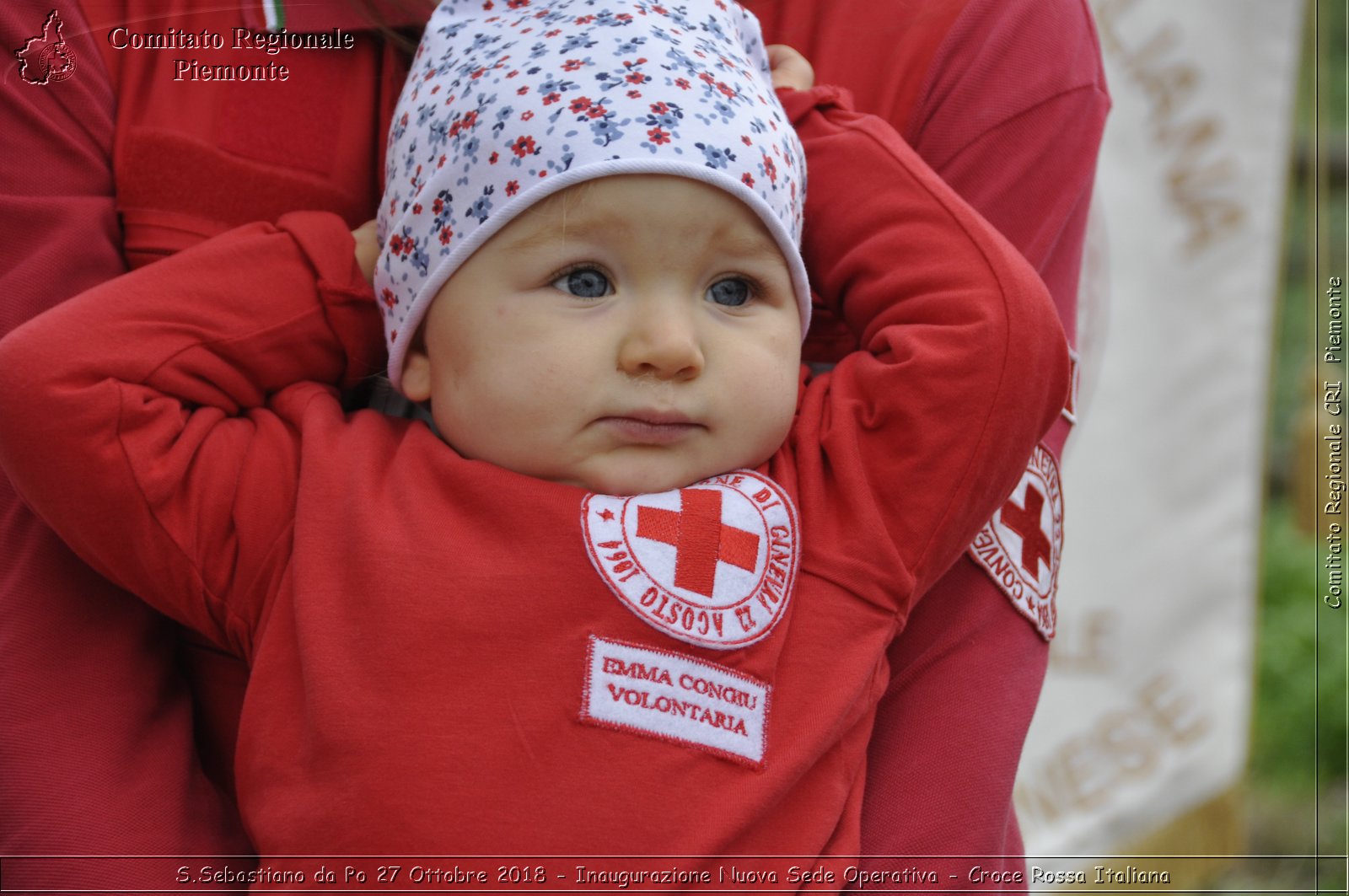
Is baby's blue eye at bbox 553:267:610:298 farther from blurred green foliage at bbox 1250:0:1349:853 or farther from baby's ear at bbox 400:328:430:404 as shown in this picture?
blurred green foliage at bbox 1250:0:1349:853

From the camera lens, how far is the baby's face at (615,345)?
3.16 ft

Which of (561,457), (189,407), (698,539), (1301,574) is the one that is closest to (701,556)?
(698,539)

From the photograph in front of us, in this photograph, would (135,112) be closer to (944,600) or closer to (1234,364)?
(944,600)

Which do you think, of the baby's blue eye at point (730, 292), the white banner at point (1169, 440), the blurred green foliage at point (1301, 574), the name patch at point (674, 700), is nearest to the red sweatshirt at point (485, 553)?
the name patch at point (674, 700)

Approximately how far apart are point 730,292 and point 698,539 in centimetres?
20

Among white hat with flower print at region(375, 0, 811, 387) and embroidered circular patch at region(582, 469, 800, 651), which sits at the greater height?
white hat with flower print at region(375, 0, 811, 387)

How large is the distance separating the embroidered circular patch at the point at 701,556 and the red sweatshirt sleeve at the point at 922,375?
0.15ft

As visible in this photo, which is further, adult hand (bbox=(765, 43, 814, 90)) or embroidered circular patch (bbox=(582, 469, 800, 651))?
adult hand (bbox=(765, 43, 814, 90))

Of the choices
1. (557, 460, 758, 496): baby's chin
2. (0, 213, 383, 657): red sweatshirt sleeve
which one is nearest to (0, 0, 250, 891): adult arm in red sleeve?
(0, 213, 383, 657): red sweatshirt sleeve

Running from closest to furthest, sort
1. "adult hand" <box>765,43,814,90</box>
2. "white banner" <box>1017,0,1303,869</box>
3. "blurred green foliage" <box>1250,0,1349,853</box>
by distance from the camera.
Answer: "adult hand" <box>765,43,814,90</box>
"white banner" <box>1017,0,1303,869</box>
"blurred green foliage" <box>1250,0,1349,853</box>

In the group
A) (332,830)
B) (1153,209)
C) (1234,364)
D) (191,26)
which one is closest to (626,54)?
(191,26)

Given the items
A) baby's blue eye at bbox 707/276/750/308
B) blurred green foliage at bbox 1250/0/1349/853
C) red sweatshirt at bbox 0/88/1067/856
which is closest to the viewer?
red sweatshirt at bbox 0/88/1067/856

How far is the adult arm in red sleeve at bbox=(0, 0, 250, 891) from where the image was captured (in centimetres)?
94

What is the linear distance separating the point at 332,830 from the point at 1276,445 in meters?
3.66
